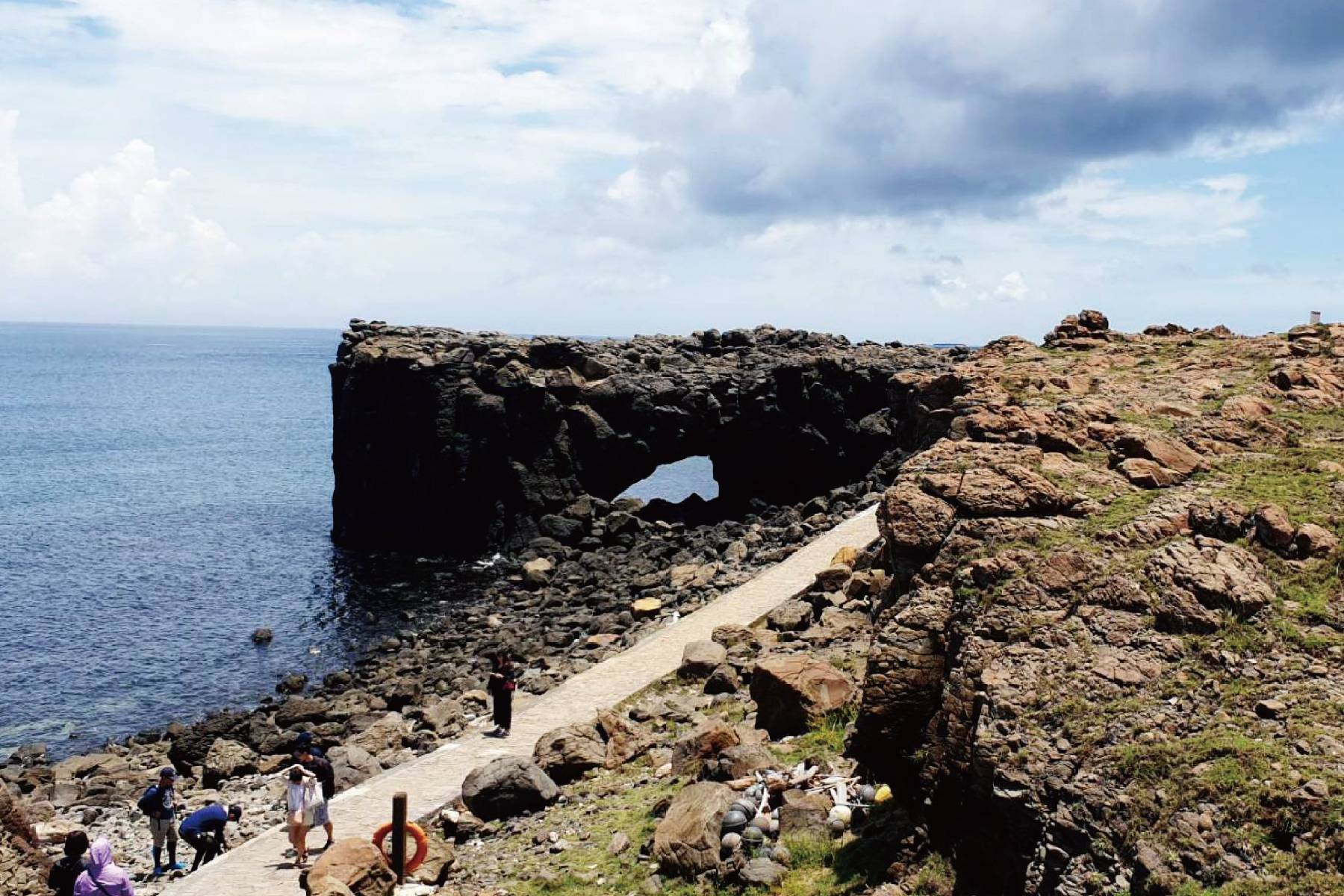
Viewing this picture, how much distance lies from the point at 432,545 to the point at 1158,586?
5028 centimetres

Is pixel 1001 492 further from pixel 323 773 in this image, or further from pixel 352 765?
pixel 352 765

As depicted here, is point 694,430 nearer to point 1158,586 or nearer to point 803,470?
point 803,470

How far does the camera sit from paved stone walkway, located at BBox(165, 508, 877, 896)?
18.5 meters

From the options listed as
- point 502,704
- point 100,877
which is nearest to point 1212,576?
point 100,877

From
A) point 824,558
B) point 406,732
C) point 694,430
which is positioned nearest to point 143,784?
point 406,732

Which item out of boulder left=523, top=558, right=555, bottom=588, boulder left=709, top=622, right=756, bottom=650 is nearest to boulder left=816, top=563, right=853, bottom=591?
boulder left=709, top=622, right=756, bottom=650

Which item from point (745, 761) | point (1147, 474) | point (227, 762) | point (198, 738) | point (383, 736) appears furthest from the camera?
point (198, 738)

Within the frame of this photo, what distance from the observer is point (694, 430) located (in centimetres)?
5916

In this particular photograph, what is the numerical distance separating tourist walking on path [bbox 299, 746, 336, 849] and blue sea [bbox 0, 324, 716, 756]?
17.3 meters

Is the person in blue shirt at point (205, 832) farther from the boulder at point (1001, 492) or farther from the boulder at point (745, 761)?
the boulder at point (1001, 492)

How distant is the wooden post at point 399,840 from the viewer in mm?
16859

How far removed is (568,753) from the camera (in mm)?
21109

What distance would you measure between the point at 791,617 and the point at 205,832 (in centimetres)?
1426

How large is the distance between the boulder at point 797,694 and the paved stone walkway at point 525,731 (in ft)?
19.5
